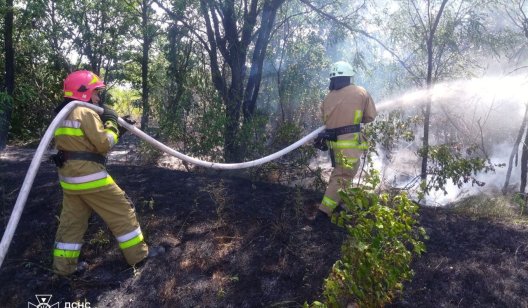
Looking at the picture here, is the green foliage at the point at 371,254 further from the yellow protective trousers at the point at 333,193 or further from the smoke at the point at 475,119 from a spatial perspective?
the smoke at the point at 475,119

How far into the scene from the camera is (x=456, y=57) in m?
6.78

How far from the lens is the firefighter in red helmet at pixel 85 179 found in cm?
332

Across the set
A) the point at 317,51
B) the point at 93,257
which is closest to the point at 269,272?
the point at 93,257

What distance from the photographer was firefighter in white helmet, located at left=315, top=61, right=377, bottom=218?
14.4ft

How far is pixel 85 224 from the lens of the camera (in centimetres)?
359

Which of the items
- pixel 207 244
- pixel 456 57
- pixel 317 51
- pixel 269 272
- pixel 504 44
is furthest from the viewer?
pixel 317 51

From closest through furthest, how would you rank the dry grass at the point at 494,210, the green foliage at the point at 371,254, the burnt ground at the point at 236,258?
1. the green foliage at the point at 371,254
2. the burnt ground at the point at 236,258
3. the dry grass at the point at 494,210

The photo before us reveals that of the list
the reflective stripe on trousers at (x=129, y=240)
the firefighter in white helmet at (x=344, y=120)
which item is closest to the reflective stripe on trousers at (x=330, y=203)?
the firefighter in white helmet at (x=344, y=120)

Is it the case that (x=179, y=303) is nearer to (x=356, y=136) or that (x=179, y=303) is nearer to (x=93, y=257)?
(x=93, y=257)

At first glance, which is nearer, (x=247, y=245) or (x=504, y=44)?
(x=247, y=245)

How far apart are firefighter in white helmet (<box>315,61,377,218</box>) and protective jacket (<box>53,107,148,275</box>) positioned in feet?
7.00

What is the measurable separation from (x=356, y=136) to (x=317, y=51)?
4.93m

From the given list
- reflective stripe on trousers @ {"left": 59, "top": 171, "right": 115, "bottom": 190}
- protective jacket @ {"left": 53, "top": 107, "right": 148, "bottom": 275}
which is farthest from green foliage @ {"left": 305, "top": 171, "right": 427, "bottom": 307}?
reflective stripe on trousers @ {"left": 59, "top": 171, "right": 115, "bottom": 190}

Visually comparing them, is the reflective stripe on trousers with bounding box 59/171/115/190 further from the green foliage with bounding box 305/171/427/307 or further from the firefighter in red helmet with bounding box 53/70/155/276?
the green foliage with bounding box 305/171/427/307
